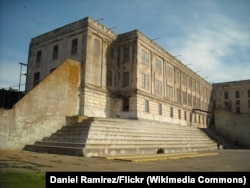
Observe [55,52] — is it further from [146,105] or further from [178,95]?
[178,95]

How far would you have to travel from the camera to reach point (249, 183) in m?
5.91

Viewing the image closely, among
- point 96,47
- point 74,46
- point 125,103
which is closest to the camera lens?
point 74,46

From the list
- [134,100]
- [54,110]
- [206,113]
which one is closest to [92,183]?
[54,110]

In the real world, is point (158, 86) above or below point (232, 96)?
below

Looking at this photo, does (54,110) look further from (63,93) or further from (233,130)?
(233,130)

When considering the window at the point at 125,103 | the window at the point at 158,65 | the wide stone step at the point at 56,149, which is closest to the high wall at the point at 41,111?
the wide stone step at the point at 56,149

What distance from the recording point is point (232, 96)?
56781 millimetres

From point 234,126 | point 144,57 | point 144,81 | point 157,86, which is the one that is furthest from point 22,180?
point 234,126

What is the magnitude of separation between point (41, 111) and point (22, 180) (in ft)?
38.4

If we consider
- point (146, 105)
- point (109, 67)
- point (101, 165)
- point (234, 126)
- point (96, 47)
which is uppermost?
point (96, 47)

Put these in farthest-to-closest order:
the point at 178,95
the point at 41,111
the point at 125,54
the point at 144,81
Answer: the point at 178,95, the point at 144,81, the point at 125,54, the point at 41,111

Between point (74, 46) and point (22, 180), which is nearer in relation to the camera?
point (22, 180)

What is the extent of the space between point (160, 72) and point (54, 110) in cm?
1994

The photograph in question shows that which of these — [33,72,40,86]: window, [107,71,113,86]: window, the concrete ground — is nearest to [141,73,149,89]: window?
[107,71,113,86]: window
